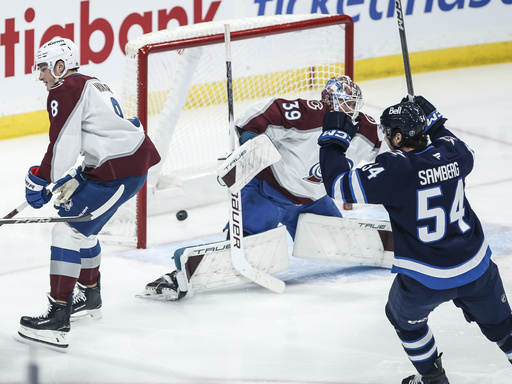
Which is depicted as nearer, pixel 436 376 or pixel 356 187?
pixel 356 187

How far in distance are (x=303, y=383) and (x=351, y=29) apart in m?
2.54

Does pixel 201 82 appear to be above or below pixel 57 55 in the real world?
below

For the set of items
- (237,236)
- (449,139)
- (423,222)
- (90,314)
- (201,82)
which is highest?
(449,139)

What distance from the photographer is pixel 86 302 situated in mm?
4008

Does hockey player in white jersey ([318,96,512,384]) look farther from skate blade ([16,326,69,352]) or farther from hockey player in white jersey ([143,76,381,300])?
skate blade ([16,326,69,352])

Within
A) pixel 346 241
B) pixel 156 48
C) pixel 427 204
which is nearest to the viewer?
pixel 427 204

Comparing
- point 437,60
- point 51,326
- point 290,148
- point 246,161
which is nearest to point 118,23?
point 437,60

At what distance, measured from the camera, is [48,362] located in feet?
11.8

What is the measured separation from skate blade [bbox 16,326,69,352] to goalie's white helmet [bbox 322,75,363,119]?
138cm

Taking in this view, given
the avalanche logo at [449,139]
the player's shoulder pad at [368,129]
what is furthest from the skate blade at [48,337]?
the avalanche logo at [449,139]

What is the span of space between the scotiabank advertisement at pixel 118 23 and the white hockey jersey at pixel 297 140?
288 centimetres

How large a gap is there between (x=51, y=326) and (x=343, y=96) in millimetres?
1439

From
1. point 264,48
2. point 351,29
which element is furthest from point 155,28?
point 351,29

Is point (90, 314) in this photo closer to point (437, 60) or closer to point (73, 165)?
point (73, 165)
